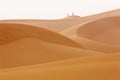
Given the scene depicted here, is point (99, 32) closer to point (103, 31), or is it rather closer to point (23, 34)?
point (103, 31)

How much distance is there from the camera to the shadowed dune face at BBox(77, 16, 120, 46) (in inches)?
562

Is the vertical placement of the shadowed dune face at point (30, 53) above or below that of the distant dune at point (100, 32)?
below

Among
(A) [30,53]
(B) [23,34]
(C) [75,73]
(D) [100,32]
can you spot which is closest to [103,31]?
(D) [100,32]

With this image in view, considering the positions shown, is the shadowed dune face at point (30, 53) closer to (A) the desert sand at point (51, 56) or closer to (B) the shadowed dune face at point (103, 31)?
(A) the desert sand at point (51, 56)

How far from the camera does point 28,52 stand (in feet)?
21.2

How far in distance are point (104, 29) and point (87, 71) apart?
12911mm

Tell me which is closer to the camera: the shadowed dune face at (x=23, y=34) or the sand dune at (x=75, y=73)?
the sand dune at (x=75, y=73)

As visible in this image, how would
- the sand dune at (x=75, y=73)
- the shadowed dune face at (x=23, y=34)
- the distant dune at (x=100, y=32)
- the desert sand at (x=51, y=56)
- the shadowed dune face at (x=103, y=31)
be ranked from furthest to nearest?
1. the shadowed dune face at (x=103, y=31)
2. the distant dune at (x=100, y=32)
3. the shadowed dune face at (x=23, y=34)
4. the desert sand at (x=51, y=56)
5. the sand dune at (x=75, y=73)

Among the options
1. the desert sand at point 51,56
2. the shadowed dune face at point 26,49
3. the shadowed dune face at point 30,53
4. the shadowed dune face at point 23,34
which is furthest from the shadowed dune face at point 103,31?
the shadowed dune face at point 30,53

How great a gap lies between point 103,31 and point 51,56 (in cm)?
978

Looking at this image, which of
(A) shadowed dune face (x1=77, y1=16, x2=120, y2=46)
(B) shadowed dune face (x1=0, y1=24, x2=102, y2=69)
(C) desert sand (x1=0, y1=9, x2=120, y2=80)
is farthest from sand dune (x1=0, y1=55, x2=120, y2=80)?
(A) shadowed dune face (x1=77, y1=16, x2=120, y2=46)

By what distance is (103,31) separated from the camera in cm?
1584

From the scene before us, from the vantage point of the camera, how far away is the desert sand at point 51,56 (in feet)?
11.3

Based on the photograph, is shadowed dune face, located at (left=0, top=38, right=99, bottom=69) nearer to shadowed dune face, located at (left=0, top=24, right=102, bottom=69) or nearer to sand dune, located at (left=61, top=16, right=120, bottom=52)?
shadowed dune face, located at (left=0, top=24, right=102, bottom=69)
